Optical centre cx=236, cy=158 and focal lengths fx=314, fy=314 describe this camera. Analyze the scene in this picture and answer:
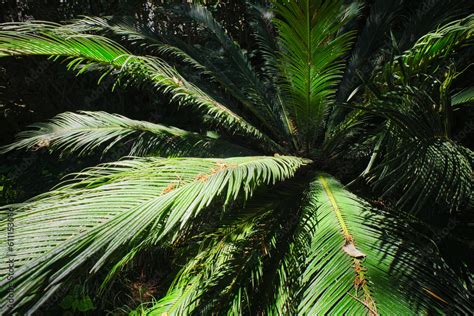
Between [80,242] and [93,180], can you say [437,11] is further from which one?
[80,242]

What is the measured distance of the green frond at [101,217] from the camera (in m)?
0.72

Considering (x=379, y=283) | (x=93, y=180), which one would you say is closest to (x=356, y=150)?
(x=379, y=283)

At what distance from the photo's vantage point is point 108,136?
6.13 feet

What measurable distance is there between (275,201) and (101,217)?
1116 mm

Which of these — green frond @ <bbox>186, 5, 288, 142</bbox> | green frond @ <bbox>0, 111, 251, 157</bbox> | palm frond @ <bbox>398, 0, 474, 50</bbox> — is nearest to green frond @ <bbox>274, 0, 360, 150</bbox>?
green frond @ <bbox>186, 5, 288, 142</bbox>

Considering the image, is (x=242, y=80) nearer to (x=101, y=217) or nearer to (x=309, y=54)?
(x=309, y=54)

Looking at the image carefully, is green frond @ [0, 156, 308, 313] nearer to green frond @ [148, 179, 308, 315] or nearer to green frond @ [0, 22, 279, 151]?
green frond @ [148, 179, 308, 315]

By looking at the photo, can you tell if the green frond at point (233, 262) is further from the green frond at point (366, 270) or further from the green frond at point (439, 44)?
the green frond at point (439, 44)

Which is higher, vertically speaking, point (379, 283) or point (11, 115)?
point (11, 115)

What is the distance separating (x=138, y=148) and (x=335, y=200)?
1.25m

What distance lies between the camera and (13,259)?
72 centimetres

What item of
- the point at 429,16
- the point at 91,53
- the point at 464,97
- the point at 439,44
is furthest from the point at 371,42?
the point at 91,53

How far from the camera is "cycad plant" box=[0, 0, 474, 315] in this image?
0.87 meters

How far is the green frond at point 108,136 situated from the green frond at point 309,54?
722 millimetres
